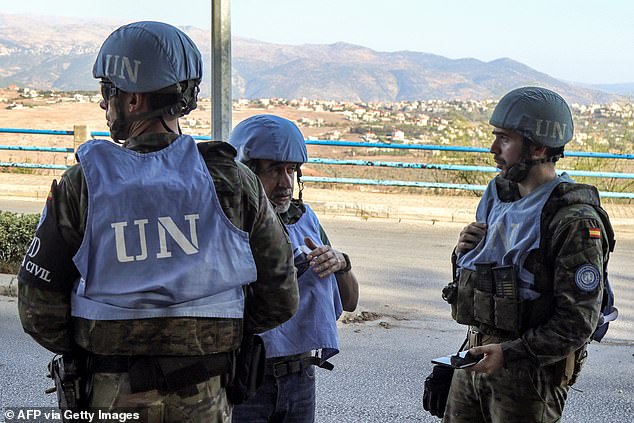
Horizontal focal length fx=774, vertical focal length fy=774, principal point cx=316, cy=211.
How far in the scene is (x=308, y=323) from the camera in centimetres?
250

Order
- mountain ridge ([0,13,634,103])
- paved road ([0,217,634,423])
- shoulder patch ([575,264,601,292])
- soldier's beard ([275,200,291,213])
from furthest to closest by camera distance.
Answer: mountain ridge ([0,13,634,103]), paved road ([0,217,634,423]), soldier's beard ([275,200,291,213]), shoulder patch ([575,264,601,292])

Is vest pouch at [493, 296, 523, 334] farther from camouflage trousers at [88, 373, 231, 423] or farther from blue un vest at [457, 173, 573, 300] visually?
camouflage trousers at [88, 373, 231, 423]

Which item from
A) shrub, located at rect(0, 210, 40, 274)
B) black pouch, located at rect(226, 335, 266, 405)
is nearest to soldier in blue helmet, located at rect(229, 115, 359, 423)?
black pouch, located at rect(226, 335, 266, 405)

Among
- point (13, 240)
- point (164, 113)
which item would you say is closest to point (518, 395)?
point (164, 113)

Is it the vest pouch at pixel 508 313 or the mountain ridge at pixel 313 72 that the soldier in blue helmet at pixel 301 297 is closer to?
the vest pouch at pixel 508 313

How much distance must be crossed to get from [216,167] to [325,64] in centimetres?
9575

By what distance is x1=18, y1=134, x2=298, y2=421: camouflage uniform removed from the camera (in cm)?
180

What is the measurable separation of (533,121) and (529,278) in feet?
1.68

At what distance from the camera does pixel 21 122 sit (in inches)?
1371

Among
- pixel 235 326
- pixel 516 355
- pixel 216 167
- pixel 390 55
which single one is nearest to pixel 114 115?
pixel 216 167

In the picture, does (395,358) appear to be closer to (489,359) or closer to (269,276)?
(489,359)

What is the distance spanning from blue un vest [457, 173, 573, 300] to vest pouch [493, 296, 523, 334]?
39 mm

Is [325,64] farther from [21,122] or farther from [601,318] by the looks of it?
[601,318]

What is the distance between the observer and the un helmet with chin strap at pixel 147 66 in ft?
6.26
